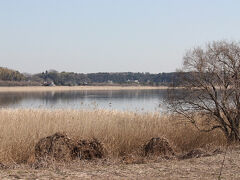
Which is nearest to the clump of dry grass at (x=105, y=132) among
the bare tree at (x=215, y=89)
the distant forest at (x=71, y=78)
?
the bare tree at (x=215, y=89)

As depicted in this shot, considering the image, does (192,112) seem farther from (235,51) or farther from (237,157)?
(237,157)

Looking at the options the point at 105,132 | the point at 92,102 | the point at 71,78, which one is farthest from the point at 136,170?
the point at 71,78

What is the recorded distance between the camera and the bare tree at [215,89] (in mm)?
9750

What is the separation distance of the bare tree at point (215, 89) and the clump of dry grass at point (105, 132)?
655 mm

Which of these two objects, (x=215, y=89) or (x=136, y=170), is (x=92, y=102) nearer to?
(x=215, y=89)

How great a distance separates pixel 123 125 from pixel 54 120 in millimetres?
2297

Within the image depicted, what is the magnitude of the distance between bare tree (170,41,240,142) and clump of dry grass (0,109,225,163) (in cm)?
66

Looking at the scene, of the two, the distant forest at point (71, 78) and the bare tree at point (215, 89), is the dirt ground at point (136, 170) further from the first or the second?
the distant forest at point (71, 78)

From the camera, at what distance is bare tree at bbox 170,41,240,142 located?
32.0 feet

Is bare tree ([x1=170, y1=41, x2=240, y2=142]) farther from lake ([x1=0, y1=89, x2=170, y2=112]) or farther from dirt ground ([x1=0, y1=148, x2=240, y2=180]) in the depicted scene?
dirt ground ([x1=0, y1=148, x2=240, y2=180])

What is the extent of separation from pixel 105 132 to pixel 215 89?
336 cm

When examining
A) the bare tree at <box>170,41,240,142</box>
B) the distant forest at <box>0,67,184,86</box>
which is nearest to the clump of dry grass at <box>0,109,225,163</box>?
the bare tree at <box>170,41,240,142</box>

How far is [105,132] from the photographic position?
10.8 m

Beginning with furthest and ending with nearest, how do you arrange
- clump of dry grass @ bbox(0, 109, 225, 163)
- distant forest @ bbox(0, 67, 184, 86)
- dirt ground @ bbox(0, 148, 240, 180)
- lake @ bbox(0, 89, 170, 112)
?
distant forest @ bbox(0, 67, 184, 86) < lake @ bbox(0, 89, 170, 112) < clump of dry grass @ bbox(0, 109, 225, 163) < dirt ground @ bbox(0, 148, 240, 180)
